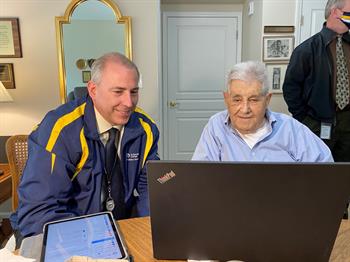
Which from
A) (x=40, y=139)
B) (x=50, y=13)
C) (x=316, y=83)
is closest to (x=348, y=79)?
(x=316, y=83)

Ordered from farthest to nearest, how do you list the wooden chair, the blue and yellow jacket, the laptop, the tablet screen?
the wooden chair < the blue and yellow jacket < the tablet screen < the laptop

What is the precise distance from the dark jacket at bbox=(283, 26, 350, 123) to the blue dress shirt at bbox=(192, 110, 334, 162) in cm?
88

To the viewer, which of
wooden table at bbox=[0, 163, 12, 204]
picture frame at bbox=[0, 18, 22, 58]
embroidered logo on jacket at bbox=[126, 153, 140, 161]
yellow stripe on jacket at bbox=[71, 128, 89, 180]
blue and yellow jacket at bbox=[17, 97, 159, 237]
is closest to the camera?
blue and yellow jacket at bbox=[17, 97, 159, 237]

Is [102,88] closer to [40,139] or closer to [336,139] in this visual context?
[40,139]

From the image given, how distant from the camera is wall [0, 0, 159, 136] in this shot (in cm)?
271

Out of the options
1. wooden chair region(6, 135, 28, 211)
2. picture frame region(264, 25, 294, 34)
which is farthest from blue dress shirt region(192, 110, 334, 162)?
picture frame region(264, 25, 294, 34)

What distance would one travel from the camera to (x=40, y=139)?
1.28 m

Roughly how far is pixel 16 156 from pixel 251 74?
1405 mm

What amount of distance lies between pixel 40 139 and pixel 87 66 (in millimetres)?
1694

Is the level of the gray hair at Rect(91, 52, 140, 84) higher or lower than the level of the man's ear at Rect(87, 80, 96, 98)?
higher

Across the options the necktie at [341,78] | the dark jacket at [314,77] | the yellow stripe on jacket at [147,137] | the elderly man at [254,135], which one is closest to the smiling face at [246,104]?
the elderly man at [254,135]

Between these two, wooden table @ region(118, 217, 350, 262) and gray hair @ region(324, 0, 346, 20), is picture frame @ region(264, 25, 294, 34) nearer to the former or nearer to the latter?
gray hair @ region(324, 0, 346, 20)

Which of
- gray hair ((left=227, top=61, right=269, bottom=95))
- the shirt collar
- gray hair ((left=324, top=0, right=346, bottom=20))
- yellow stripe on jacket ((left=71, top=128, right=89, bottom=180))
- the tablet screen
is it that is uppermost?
gray hair ((left=324, top=0, right=346, bottom=20))

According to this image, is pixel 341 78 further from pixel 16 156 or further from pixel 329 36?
pixel 16 156
